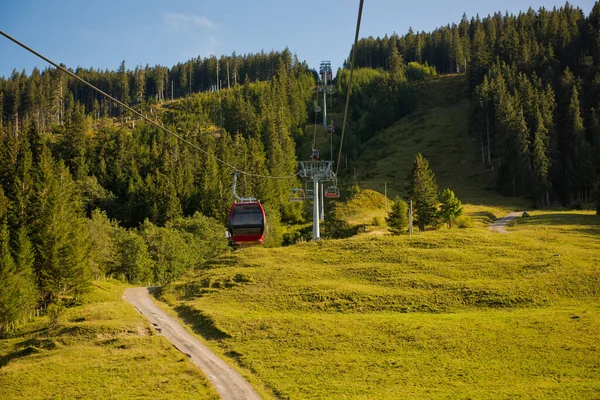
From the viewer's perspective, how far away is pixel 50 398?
28266 millimetres

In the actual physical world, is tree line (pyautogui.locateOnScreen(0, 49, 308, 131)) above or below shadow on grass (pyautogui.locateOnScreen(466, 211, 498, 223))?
above

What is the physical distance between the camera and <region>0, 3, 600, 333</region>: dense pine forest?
186 feet

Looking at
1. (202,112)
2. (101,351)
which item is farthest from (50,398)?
(202,112)

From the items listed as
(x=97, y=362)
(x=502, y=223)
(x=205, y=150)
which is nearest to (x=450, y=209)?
(x=502, y=223)

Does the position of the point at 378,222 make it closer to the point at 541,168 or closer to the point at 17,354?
the point at 541,168

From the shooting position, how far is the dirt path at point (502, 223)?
68.5 meters

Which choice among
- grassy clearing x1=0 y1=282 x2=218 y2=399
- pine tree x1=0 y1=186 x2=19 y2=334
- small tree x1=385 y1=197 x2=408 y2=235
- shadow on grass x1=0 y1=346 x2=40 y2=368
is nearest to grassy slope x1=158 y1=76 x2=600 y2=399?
small tree x1=385 y1=197 x2=408 y2=235

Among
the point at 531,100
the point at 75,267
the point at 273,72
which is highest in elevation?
the point at 273,72

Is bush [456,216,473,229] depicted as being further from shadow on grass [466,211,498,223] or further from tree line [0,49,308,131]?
tree line [0,49,308,131]

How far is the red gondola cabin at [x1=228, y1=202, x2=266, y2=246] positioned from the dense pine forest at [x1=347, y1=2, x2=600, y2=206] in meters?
72.5

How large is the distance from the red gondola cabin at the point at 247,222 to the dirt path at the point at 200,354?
856 centimetres

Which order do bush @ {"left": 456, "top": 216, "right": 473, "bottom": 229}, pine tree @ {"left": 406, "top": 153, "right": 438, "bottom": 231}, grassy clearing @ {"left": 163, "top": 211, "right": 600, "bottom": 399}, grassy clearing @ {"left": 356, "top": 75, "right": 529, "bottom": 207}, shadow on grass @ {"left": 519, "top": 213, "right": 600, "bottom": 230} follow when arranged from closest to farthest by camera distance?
grassy clearing @ {"left": 163, "top": 211, "right": 600, "bottom": 399} < shadow on grass @ {"left": 519, "top": 213, "right": 600, "bottom": 230} < pine tree @ {"left": 406, "top": 153, "right": 438, "bottom": 231} < bush @ {"left": 456, "top": 216, "right": 473, "bottom": 229} < grassy clearing @ {"left": 356, "top": 75, "right": 529, "bottom": 207}

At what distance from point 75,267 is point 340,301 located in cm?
2935

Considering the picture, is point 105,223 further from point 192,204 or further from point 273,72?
point 273,72
